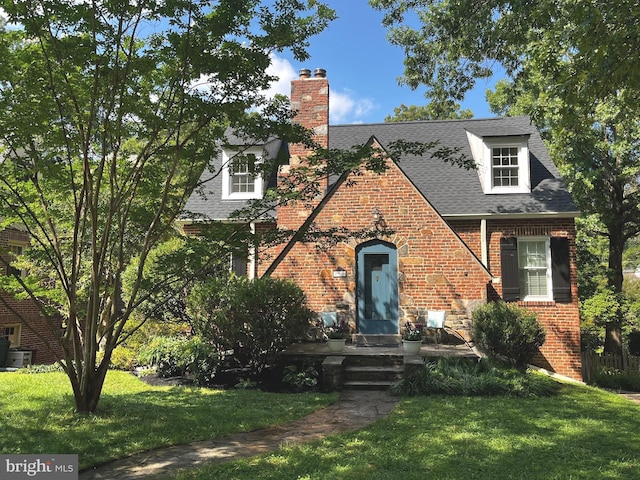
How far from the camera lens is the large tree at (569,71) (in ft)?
17.2

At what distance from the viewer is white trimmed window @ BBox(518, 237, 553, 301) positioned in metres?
12.6

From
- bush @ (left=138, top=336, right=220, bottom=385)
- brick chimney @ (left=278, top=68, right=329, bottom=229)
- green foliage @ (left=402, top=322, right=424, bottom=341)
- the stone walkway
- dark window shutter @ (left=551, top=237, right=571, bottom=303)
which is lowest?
the stone walkway

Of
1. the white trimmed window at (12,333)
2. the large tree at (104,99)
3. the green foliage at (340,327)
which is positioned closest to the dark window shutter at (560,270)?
the green foliage at (340,327)

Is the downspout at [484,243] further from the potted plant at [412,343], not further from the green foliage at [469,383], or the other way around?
the green foliage at [469,383]

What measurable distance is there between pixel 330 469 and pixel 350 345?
6574 millimetres

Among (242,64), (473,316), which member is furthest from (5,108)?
(473,316)

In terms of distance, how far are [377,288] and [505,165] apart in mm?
5745

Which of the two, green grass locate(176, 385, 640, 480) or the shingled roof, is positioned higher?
the shingled roof

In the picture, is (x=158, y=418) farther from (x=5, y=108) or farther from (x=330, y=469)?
(x=5, y=108)

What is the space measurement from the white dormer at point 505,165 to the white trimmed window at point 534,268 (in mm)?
1567

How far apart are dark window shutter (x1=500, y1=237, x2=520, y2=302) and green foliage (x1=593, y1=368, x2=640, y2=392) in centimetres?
419

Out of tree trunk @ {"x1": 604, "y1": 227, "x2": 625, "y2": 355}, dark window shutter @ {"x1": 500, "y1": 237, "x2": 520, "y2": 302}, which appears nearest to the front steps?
dark window shutter @ {"x1": 500, "y1": 237, "x2": 520, "y2": 302}

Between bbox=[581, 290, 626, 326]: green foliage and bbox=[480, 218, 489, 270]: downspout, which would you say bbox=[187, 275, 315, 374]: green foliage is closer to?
bbox=[480, 218, 489, 270]: downspout

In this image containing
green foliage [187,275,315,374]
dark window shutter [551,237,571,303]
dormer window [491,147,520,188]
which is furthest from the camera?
dormer window [491,147,520,188]
